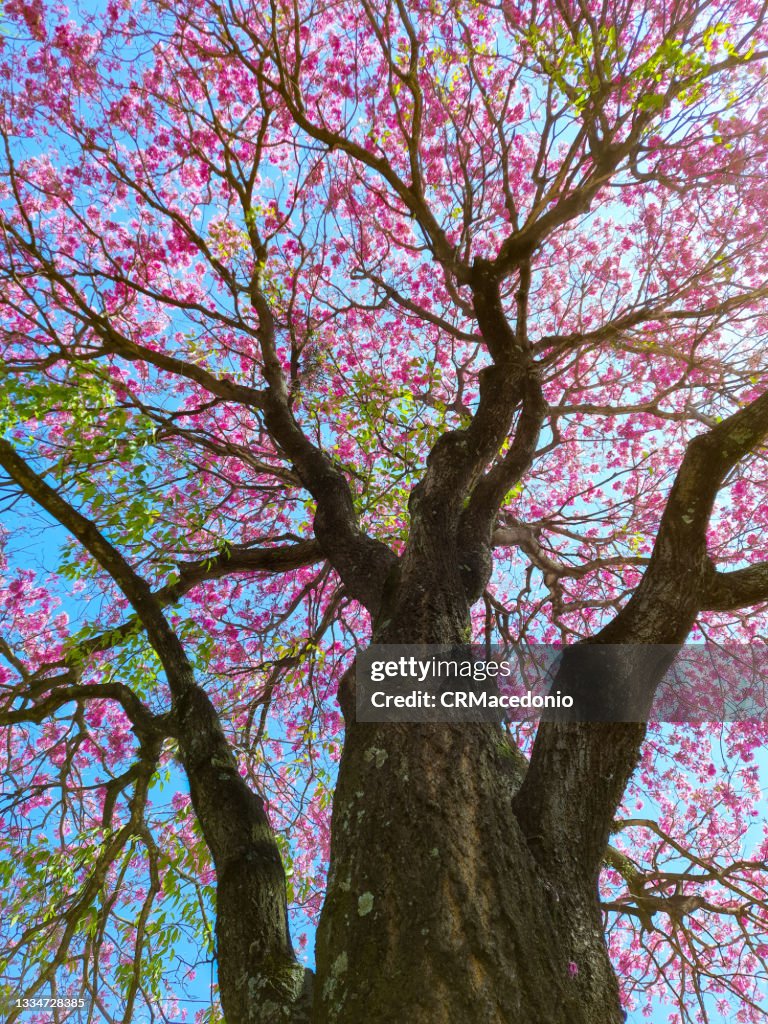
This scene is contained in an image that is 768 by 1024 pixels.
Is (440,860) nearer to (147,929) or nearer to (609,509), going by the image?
(147,929)

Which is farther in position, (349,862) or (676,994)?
(676,994)

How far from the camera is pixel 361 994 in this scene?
1577mm

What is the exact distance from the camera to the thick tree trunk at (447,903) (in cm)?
156

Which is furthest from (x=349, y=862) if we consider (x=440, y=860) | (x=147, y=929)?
(x=147, y=929)

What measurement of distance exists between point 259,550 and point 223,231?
10.5 feet

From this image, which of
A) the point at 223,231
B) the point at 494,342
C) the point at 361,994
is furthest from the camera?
the point at 223,231

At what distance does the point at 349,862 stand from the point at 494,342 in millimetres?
3331

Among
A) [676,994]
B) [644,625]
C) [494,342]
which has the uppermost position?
[494,342]

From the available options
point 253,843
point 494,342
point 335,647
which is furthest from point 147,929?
point 494,342

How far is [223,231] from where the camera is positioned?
5.46 metres

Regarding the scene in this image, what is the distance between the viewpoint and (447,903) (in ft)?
5.62

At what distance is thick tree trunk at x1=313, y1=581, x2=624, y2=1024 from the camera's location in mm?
1563

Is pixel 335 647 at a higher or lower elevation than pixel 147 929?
higher

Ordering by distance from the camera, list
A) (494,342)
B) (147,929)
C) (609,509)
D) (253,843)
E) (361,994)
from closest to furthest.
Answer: (361,994) → (253,843) → (147,929) → (494,342) → (609,509)
